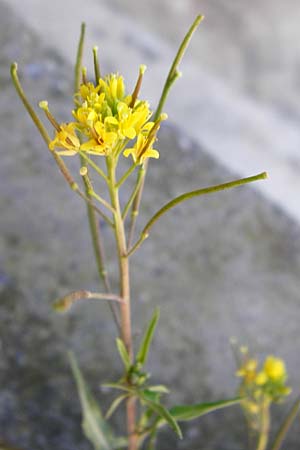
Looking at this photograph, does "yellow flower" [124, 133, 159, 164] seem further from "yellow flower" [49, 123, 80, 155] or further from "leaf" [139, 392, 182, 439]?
"leaf" [139, 392, 182, 439]

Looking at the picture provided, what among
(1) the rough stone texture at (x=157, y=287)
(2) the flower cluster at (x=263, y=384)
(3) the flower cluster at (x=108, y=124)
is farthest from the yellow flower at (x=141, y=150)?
(1) the rough stone texture at (x=157, y=287)

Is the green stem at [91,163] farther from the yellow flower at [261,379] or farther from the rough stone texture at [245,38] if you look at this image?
the rough stone texture at [245,38]

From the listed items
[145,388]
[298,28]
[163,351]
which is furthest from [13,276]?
[298,28]

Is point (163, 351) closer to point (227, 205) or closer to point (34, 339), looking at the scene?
point (34, 339)

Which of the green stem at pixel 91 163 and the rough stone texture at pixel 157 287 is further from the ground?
the rough stone texture at pixel 157 287

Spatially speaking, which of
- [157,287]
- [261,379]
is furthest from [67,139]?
[157,287]

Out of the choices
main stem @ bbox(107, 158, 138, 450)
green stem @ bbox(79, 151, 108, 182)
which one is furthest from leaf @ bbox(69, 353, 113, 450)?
green stem @ bbox(79, 151, 108, 182)
